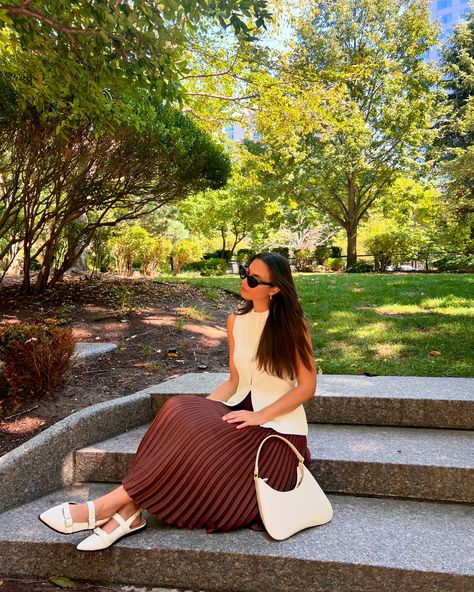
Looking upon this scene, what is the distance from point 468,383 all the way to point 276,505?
212cm

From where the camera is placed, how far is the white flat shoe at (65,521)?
194 cm

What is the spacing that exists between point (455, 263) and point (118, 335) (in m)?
13.0

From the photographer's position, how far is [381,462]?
7.68ft

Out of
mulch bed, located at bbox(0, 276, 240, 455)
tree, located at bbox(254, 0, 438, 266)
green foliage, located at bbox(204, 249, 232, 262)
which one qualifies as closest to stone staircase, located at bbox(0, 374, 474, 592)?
mulch bed, located at bbox(0, 276, 240, 455)

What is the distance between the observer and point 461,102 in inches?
847

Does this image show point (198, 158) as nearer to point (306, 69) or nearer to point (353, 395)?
point (306, 69)

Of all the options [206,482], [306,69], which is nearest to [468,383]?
[206,482]

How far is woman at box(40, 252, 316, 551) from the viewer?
197 cm

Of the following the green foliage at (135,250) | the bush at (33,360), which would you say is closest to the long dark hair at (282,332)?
the bush at (33,360)

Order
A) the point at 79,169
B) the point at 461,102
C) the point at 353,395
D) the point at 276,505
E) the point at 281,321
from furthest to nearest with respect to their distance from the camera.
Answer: the point at 461,102 → the point at 79,169 → the point at 353,395 → the point at 281,321 → the point at 276,505

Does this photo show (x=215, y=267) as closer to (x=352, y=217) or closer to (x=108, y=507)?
(x=352, y=217)

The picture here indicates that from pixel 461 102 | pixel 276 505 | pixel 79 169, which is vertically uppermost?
pixel 461 102

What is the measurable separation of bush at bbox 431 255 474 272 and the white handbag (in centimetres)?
1356

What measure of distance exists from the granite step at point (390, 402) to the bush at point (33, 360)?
0.72m
